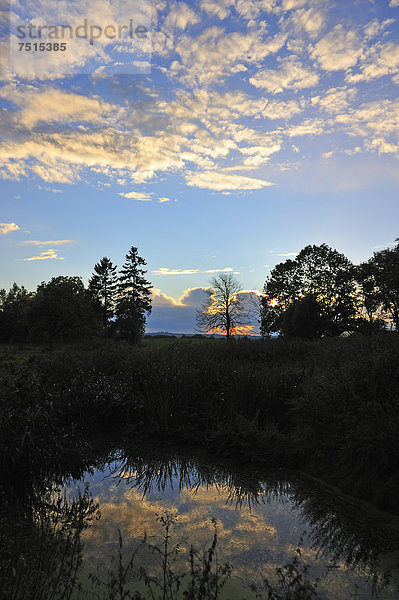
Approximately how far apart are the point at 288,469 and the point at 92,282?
6280 centimetres

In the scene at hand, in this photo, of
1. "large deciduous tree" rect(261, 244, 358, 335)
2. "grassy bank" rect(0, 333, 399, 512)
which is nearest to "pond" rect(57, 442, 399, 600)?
"grassy bank" rect(0, 333, 399, 512)

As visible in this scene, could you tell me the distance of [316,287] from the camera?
3850cm

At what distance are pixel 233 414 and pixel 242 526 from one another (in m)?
3.63

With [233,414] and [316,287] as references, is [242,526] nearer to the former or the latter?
[233,414]

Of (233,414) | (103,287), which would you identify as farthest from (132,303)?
(233,414)

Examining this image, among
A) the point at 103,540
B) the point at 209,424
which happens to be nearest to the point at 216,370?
the point at 209,424

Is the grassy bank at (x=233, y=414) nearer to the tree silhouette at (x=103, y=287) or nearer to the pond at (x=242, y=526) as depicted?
the pond at (x=242, y=526)

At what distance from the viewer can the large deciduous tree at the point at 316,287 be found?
3712 cm

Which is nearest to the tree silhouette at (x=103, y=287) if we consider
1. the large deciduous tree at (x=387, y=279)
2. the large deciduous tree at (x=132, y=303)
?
the large deciduous tree at (x=132, y=303)

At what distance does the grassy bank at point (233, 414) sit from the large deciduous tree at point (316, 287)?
27.9 meters

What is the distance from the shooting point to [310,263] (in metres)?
39.3

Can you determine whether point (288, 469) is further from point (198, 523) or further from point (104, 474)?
point (104, 474)

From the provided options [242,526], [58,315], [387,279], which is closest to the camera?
[242,526]

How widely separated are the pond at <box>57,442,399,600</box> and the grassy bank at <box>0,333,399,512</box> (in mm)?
532
